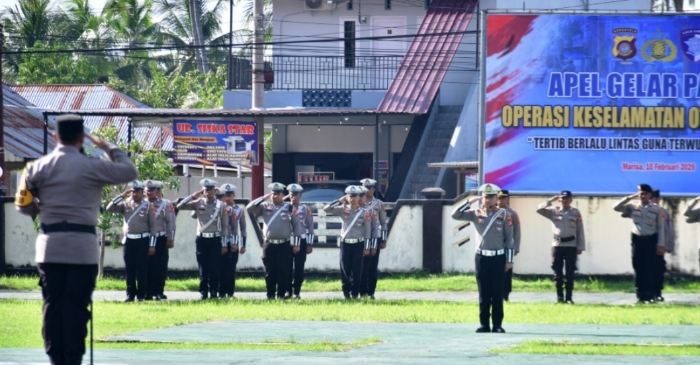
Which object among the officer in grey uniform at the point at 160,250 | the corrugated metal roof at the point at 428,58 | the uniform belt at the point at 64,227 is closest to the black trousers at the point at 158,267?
the officer in grey uniform at the point at 160,250

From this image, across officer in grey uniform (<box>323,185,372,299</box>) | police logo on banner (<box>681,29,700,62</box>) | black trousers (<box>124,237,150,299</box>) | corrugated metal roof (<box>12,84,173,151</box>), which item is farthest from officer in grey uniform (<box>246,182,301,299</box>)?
corrugated metal roof (<box>12,84,173,151</box>)

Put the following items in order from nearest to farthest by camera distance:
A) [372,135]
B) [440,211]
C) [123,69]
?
[440,211] → [372,135] → [123,69]

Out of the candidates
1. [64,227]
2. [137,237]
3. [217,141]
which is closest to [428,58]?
[217,141]

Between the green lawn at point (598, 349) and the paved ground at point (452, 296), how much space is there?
7.83 m

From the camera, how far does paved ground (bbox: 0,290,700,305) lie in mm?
21141

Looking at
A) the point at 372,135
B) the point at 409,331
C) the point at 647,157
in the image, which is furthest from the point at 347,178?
the point at 409,331

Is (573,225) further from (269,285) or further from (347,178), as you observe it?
(347,178)

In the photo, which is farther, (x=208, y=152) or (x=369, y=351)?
(x=208, y=152)

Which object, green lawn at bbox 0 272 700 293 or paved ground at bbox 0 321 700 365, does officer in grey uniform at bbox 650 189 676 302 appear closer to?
green lawn at bbox 0 272 700 293

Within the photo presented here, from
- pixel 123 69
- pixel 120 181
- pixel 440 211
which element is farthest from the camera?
pixel 123 69

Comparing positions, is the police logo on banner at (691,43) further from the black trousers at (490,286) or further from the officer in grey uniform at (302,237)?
the black trousers at (490,286)

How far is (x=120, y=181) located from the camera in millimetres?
8766

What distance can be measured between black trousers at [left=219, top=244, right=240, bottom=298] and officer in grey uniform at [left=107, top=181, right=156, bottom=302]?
1.33 meters

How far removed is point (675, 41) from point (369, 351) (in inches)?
524
